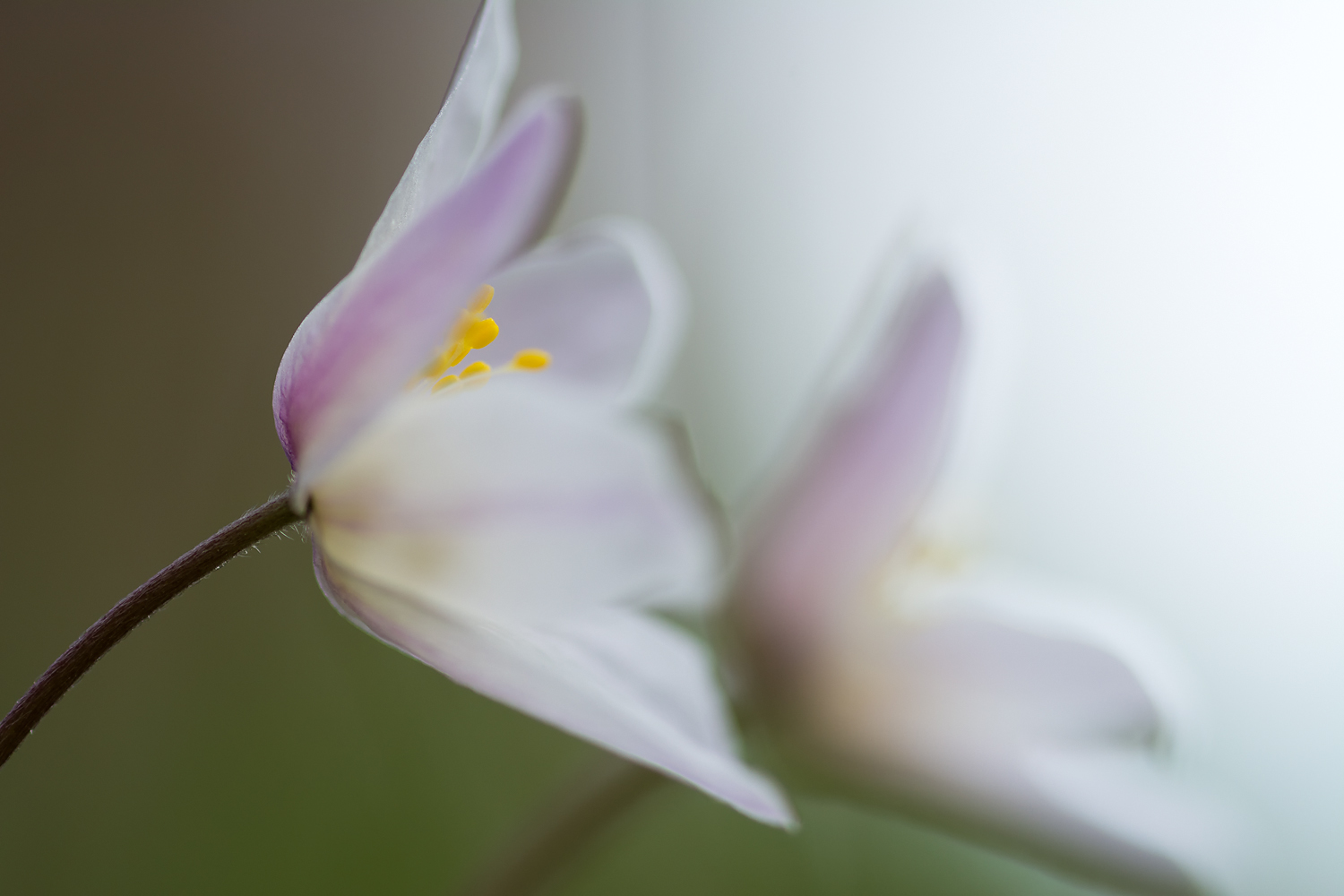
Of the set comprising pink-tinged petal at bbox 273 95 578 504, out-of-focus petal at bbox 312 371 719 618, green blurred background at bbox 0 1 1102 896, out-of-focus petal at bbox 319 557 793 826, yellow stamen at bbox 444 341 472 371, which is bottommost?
green blurred background at bbox 0 1 1102 896

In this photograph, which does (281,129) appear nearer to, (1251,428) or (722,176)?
(722,176)

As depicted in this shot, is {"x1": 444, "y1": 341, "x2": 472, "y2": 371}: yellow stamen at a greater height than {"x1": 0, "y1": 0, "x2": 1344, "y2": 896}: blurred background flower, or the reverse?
{"x1": 444, "y1": 341, "x2": 472, "y2": 371}: yellow stamen

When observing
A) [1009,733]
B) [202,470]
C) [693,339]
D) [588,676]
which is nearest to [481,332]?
[588,676]

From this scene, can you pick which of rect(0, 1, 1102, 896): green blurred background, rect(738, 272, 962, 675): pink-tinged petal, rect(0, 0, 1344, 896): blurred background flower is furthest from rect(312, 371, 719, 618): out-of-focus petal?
rect(0, 1, 1102, 896): green blurred background

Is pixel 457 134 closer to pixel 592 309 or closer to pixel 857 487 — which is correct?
pixel 592 309

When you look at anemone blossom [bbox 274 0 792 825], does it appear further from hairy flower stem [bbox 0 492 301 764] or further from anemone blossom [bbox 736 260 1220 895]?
anemone blossom [bbox 736 260 1220 895]

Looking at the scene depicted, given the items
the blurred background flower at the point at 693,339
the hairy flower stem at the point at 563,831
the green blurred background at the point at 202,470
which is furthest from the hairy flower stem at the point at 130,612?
the green blurred background at the point at 202,470
